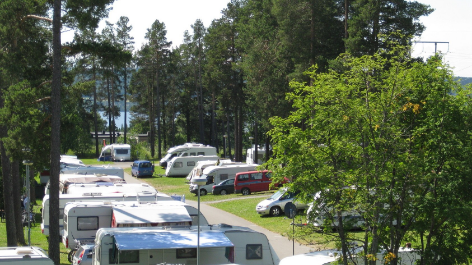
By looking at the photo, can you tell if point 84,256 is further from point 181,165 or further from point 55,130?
point 181,165

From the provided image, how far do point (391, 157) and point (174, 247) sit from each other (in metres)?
5.49

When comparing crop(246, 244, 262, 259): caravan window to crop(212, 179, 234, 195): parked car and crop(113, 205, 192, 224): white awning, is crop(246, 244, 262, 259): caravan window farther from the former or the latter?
crop(212, 179, 234, 195): parked car

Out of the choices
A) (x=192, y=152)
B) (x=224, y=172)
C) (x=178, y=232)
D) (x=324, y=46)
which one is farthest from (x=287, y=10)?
(x=178, y=232)

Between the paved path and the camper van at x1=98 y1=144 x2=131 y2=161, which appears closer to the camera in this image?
the paved path

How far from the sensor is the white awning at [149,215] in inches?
610

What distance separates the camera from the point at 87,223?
57.2ft

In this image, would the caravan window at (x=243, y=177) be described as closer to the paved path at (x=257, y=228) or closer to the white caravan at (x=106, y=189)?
the paved path at (x=257, y=228)

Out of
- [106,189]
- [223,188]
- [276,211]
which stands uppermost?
[106,189]

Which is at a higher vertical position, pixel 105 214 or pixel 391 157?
pixel 391 157

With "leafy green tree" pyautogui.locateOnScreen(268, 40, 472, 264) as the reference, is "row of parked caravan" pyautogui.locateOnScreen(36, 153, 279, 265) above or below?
below

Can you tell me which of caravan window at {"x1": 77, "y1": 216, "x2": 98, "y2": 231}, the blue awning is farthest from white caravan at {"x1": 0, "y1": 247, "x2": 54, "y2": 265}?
caravan window at {"x1": 77, "y1": 216, "x2": 98, "y2": 231}

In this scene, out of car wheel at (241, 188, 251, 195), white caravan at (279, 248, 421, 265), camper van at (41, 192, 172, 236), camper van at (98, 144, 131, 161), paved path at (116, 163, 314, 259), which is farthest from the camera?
camper van at (98, 144, 131, 161)

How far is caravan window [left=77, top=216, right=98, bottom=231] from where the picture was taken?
57.1ft

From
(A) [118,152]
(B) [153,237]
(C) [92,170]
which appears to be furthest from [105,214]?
(A) [118,152]
